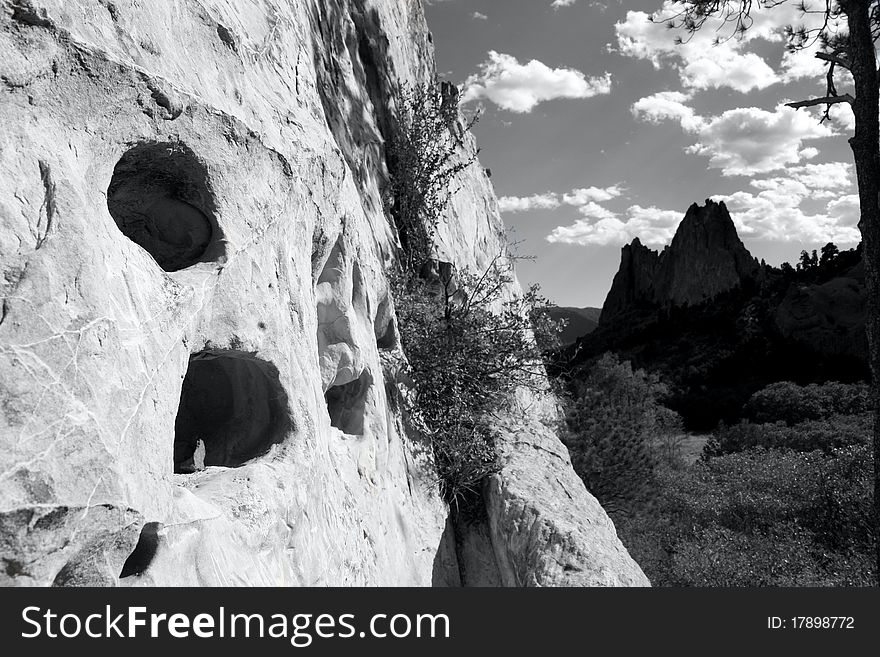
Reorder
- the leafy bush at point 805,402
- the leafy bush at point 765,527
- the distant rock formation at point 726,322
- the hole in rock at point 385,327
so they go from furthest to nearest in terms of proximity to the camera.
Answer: the distant rock formation at point 726,322 → the leafy bush at point 805,402 → the leafy bush at point 765,527 → the hole in rock at point 385,327

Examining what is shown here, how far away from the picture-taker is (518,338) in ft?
27.4

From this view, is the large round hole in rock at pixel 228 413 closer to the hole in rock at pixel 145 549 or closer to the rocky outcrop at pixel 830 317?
the hole in rock at pixel 145 549

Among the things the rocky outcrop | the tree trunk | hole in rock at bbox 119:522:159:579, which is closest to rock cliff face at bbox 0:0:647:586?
hole in rock at bbox 119:522:159:579

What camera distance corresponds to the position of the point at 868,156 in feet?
24.9

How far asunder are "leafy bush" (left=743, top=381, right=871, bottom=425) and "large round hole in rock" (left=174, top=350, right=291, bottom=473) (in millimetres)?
24585

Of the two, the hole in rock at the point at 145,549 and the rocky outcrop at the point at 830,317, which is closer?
the hole in rock at the point at 145,549

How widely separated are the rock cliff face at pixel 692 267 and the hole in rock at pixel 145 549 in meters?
59.4

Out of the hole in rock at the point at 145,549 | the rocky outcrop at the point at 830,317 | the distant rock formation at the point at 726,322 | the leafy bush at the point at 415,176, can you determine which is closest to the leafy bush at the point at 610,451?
the distant rock formation at the point at 726,322

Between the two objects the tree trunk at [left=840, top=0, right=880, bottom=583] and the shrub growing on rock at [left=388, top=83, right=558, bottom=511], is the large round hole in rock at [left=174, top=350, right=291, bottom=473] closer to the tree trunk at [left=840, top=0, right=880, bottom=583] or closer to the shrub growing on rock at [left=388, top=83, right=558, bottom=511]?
the shrub growing on rock at [left=388, top=83, right=558, bottom=511]

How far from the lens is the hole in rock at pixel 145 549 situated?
2688 millimetres

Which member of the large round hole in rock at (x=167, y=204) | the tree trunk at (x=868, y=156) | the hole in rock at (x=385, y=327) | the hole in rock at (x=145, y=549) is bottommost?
the hole in rock at (x=145, y=549)

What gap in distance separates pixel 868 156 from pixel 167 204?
301 inches

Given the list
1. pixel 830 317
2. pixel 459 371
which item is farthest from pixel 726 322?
pixel 459 371
